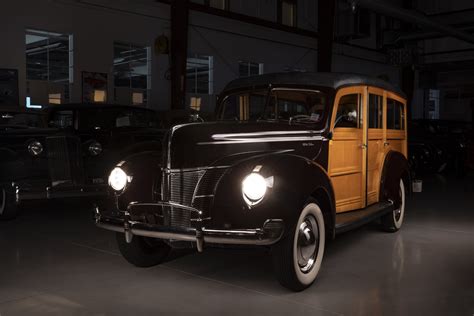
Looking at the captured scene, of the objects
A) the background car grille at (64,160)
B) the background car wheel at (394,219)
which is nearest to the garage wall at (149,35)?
the background car grille at (64,160)

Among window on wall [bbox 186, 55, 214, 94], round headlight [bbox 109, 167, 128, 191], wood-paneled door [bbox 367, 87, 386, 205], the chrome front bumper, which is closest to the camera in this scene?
the chrome front bumper

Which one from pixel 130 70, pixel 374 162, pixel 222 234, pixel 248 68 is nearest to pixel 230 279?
pixel 222 234

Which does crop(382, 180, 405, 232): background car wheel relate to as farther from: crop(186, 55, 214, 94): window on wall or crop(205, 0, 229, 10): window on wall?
crop(205, 0, 229, 10): window on wall

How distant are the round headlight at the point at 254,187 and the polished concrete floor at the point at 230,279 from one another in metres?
0.72

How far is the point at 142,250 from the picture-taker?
14.0 feet

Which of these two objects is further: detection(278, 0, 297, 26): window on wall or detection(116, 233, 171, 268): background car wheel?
detection(278, 0, 297, 26): window on wall

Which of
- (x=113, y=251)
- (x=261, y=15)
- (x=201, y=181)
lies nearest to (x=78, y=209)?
(x=113, y=251)

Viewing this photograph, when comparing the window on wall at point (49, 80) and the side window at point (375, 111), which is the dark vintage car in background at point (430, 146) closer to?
the side window at point (375, 111)

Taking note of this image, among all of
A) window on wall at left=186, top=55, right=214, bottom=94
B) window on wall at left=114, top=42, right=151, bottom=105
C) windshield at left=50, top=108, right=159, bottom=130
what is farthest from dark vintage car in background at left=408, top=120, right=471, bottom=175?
windshield at left=50, top=108, right=159, bottom=130

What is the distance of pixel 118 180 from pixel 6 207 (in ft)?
9.77

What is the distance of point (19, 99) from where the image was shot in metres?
12.1

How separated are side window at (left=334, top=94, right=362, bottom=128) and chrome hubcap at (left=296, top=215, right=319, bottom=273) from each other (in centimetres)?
107

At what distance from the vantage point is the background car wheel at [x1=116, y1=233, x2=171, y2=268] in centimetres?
421

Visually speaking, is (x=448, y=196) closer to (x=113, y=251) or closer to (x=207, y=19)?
(x=113, y=251)
